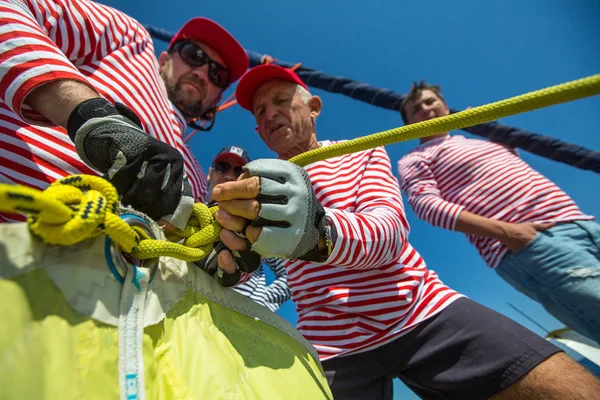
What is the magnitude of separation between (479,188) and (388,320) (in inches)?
44.4

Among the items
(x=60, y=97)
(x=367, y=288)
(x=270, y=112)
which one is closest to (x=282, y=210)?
(x=60, y=97)

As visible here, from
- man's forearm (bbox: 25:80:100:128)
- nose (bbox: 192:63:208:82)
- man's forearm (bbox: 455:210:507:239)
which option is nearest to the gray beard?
nose (bbox: 192:63:208:82)

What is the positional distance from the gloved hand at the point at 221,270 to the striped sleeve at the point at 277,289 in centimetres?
224

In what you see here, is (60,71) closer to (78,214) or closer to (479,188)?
(78,214)

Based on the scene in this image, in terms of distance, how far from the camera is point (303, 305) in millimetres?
1327

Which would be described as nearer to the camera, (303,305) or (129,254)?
(129,254)

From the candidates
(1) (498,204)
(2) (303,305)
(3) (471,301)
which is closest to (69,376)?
(2) (303,305)

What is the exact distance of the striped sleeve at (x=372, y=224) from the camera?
0.90 meters

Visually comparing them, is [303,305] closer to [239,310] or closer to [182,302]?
[239,310]

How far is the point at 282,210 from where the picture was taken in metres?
0.66

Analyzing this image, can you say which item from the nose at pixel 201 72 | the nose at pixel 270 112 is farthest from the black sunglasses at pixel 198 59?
the nose at pixel 270 112

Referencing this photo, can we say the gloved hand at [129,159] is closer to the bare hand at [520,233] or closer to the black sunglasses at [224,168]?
the bare hand at [520,233]

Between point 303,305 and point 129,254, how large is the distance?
873 millimetres

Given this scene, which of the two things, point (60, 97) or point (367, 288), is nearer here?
point (60, 97)
